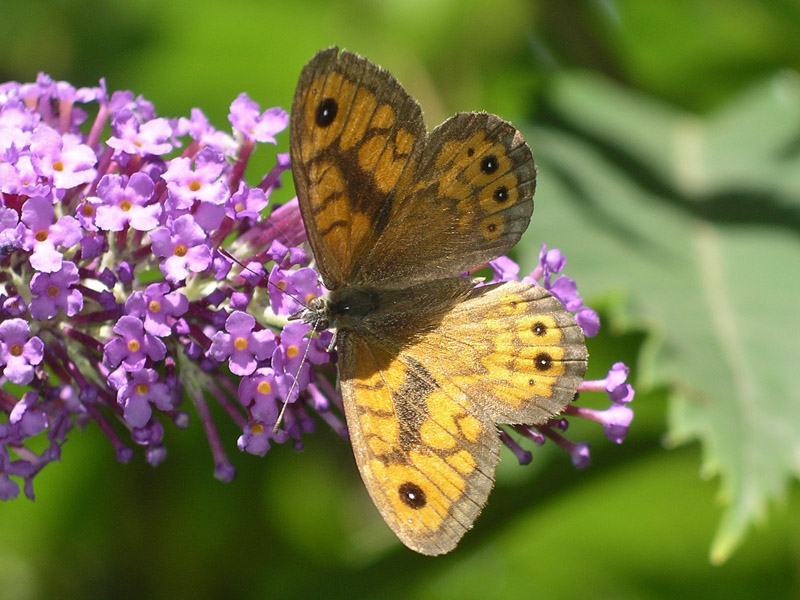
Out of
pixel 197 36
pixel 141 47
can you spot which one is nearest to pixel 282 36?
pixel 197 36

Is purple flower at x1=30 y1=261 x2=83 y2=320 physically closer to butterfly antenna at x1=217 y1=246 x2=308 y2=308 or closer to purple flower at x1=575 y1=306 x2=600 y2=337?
butterfly antenna at x1=217 y1=246 x2=308 y2=308

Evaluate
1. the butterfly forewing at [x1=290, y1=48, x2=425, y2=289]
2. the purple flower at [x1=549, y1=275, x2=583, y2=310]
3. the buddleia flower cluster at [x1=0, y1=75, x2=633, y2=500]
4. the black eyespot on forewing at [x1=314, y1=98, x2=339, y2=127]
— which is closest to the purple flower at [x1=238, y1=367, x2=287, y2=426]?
the buddleia flower cluster at [x1=0, y1=75, x2=633, y2=500]

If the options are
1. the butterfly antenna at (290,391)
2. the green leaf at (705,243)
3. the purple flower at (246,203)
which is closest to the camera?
the butterfly antenna at (290,391)

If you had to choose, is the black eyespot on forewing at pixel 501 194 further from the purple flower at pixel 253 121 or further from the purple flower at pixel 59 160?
the purple flower at pixel 59 160

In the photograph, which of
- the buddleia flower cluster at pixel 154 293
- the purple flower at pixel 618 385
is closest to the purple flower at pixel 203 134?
the buddleia flower cluster at pixel 154 293

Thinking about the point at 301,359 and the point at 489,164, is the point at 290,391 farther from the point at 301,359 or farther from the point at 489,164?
the point at 489,164

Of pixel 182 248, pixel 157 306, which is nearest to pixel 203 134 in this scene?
pixel 182 248

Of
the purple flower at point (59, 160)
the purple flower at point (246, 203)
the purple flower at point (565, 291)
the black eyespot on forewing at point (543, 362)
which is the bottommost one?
the purple flower at point (59, 160)
